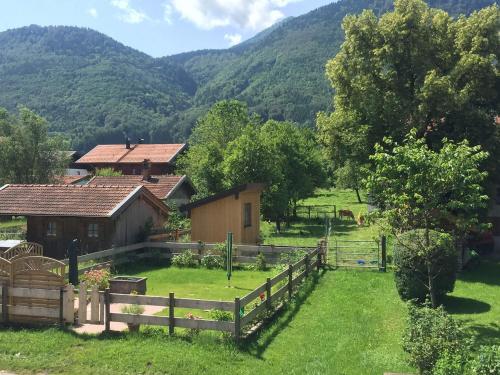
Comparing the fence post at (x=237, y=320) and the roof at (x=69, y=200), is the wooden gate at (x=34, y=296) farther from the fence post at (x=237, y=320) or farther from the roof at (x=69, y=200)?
the roof at (x=69, y=200)

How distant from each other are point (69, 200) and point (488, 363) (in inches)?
841

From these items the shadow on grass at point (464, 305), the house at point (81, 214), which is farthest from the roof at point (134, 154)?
the shadow on grass at point (464, 305)

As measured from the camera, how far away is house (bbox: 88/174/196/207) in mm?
38688

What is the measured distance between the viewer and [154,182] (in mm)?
40469

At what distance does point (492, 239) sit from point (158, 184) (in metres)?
23.6

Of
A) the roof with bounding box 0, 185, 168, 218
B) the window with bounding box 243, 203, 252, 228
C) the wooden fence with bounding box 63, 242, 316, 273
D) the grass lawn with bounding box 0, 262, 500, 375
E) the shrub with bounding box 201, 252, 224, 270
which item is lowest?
the grass lawn with bounding box 0, 262, 500, 375

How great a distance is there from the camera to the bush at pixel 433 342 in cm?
942

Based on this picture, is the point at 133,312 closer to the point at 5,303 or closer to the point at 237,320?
the point at 237,320

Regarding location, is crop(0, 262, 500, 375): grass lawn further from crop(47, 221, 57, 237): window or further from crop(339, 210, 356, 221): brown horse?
crop(339, 210, 356, 221): brown horse

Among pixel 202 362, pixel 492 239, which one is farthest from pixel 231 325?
pixel 492 239

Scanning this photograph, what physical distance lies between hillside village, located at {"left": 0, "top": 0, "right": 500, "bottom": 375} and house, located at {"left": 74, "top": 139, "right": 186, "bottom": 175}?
60.4ft

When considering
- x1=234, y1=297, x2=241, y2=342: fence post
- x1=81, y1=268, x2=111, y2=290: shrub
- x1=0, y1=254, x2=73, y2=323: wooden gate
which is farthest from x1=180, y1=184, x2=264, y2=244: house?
x1=234, y1=297, x2=241, y2=342: fence post

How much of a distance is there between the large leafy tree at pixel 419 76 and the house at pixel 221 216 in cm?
621

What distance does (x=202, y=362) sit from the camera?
1031 centimetres
